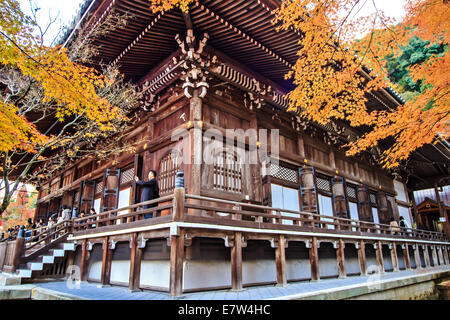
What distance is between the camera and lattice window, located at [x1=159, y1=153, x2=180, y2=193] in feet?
27.5

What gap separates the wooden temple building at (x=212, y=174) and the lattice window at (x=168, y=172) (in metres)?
0.04

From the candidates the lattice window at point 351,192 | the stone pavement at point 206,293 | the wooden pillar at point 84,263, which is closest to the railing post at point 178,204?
the stone pavement at point 206,293

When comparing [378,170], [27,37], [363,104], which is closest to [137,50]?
[27,37]

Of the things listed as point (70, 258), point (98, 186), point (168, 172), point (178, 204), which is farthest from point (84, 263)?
point (98, 186)

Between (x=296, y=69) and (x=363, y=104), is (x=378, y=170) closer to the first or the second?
(x=363, y=104)

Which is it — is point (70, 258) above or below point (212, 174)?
below

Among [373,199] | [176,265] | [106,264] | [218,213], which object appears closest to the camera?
[176,265]

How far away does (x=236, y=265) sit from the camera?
6.29 meters

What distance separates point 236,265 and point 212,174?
2627 millimetres

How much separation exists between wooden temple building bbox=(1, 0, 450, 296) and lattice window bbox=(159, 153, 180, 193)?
1.6 inches

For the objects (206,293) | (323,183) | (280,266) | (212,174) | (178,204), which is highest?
(323,183)

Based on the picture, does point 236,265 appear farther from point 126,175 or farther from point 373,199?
point 373,199

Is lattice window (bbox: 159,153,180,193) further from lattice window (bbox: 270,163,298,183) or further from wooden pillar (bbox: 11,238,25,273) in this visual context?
wooden pillar (bbox: 11,238,25,273)

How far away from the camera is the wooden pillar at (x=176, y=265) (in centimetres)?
533
